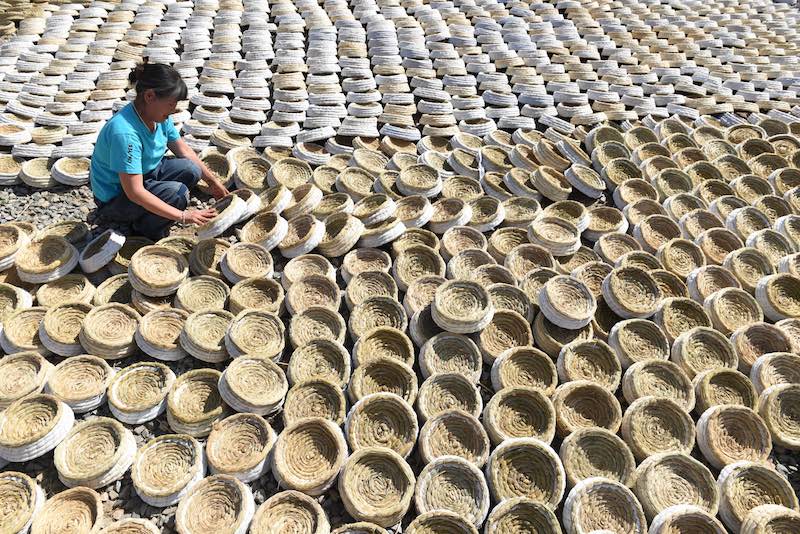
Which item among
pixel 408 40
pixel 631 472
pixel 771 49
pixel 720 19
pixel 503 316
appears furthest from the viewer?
pixel 720 19

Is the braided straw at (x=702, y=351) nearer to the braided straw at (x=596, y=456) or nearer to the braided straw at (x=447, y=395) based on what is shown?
the braided straw at (x=596, y=456)

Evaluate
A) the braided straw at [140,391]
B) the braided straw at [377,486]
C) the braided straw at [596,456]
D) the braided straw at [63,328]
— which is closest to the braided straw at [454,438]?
the braided straw at [377,486]

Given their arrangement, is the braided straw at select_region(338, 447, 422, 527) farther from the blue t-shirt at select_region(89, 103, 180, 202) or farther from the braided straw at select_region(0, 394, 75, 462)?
the blue t-shirt at select_region(89, 103, 180, 202)

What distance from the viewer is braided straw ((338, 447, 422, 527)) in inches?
103

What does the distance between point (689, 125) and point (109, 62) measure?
641 cm

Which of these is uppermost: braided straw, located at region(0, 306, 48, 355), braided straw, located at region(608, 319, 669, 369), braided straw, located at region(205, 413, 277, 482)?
braided straw, located at region(608, 319, 669, 369)

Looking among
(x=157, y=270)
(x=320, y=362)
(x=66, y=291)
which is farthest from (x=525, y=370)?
(x=66, y=291)

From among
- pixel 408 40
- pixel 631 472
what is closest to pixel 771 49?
pixel 408 40

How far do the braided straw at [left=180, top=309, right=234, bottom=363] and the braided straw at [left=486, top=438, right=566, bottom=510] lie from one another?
169 centimetres

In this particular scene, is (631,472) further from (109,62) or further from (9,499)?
(109,62)

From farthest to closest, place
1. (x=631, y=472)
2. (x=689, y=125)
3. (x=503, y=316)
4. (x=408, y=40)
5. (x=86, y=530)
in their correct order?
1. (x=408, y=40)
2. (x=689, y=125)
3. (x=503, y=316)
4. (x=631, y=472)
5. (x=86, y=530)

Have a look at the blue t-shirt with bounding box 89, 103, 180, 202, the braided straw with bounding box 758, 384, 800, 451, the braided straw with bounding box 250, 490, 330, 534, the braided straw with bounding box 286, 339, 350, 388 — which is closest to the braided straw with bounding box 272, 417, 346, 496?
the braided straw with bounding box 250, 490, 330, 534

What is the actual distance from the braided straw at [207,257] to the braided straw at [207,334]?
421 millimetres

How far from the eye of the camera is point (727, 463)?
9.48 ft
